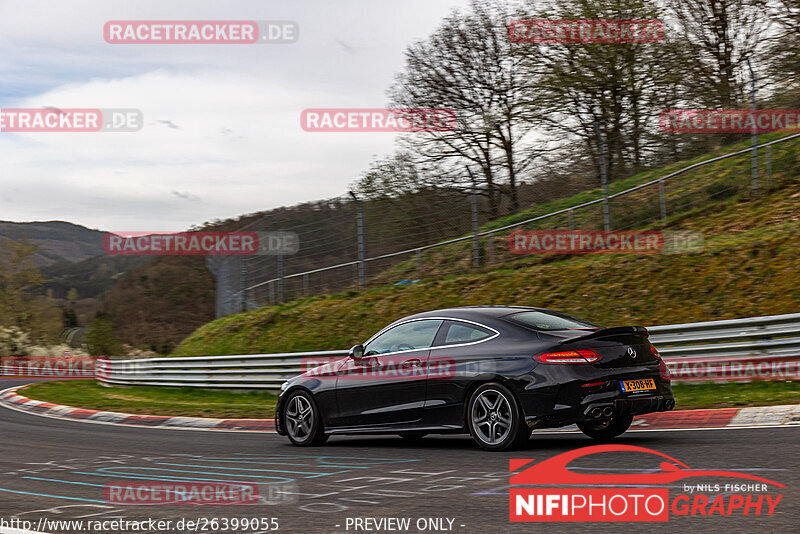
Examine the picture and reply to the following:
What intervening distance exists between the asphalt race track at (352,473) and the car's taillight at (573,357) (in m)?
0.82

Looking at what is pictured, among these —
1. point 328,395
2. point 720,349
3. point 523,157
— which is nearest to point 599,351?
point 328,395

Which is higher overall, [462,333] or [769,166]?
[769,166]

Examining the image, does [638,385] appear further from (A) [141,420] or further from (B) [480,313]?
(A) [141,420]

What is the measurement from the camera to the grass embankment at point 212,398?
1035 cm

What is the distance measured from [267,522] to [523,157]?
1931 centimetres

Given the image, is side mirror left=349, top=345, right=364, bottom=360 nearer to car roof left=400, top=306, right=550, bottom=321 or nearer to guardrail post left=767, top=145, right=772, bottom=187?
car roof left=400, top=306, right=550, bottom=321

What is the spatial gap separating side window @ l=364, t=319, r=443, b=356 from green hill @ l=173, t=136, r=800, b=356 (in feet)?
22.1

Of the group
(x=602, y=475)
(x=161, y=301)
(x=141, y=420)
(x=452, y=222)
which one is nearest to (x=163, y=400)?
(x=141, y=420)

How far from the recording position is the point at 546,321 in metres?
8.24

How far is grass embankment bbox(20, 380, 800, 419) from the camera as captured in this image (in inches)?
408

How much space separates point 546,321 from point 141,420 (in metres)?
8.90

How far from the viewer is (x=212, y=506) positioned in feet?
18.7

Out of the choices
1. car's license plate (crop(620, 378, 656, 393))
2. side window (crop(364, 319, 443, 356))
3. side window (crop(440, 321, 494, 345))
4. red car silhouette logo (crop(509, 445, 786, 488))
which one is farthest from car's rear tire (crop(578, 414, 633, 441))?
side window (crop(364, 319, 443, 356))

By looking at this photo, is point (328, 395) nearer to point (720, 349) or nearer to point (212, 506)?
point (212, 506)
